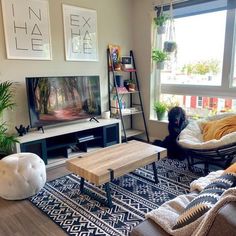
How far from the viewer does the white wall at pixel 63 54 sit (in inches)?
121

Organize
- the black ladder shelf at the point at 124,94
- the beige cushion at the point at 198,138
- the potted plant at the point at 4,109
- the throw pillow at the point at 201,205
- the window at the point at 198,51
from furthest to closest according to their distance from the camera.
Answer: the black ladder shelf at the point at 124,94 → the window at the point at 198,51 → the potted plant at the point at 4,109 → the beige cushion at the point at 198,138 → the throw pillow at the point at 201,205

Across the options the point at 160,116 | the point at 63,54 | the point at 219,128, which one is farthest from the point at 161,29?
the point at 219,128

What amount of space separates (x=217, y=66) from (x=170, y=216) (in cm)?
279

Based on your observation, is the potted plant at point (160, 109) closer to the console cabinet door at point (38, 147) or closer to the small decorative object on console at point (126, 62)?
the small decorative object on console at point (126, 62)

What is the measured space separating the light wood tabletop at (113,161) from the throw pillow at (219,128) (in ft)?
2.40

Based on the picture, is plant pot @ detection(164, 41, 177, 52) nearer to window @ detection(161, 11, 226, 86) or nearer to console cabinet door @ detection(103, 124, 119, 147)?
window @ detection(161, 11, 226, 86)

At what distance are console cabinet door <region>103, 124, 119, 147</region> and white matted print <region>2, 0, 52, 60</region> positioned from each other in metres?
1.38

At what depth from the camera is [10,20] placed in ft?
9.62

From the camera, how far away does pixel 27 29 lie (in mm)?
3092

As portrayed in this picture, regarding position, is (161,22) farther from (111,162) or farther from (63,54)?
(111,162)

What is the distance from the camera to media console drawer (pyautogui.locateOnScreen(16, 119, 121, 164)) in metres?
3.00

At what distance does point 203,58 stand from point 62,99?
7.32ft

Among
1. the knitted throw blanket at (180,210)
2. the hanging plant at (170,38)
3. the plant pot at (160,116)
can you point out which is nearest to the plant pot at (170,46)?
the hanging plant at (170,38)

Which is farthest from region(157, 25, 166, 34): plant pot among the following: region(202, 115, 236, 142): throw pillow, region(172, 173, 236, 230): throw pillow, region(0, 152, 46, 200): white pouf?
region(172, 173, 236, 230): throw pillow
